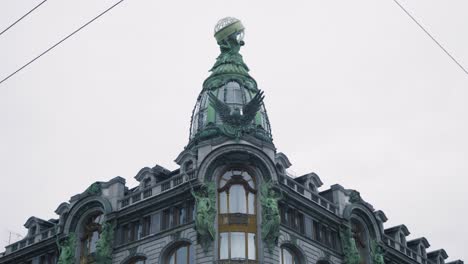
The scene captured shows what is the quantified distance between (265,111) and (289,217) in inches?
540

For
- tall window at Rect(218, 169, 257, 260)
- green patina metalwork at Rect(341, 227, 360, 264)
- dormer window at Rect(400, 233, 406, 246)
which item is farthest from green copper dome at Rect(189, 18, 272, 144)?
dormer window at Rect(400, 233, 406, 246)

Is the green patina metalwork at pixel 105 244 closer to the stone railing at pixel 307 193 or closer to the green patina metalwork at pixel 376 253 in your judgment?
the stone railing at pixel 307 193

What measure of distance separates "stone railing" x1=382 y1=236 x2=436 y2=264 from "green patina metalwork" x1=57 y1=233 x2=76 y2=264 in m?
28.2

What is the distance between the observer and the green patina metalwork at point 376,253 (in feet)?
217

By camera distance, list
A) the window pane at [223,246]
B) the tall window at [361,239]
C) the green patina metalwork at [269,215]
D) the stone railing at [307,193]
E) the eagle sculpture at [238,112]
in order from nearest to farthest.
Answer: the window pane at [223,246]
the green patina metalwork at [269,215]
the stone railing at [307,193]
the eagle sculpture at [238,112]
the tall window at [361,239]

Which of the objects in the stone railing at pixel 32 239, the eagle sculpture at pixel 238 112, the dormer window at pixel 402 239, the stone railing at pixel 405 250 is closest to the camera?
the eagle sculpture at pixel 238 112

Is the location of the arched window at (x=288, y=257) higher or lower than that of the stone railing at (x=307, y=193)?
lower

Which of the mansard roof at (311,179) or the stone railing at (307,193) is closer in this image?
the stone railing at (307,193)

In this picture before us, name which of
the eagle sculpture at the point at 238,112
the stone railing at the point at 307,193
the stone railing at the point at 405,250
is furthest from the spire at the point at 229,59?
the stone railing at the point at 405,250

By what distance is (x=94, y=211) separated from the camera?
64312 millimetres

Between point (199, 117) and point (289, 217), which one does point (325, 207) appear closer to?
point (289, 217)

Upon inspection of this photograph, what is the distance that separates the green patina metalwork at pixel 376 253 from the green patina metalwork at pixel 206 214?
18080mm

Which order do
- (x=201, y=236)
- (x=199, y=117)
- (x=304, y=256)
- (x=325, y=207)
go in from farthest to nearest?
(x=199, y=117) < (x=325, y=207) < (x=304, y=256) < (x=201, y=236)

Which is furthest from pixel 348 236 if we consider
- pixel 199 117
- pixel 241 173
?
pixel 199 117
